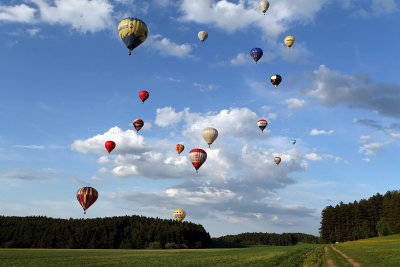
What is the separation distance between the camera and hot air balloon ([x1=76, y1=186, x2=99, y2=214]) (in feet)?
223

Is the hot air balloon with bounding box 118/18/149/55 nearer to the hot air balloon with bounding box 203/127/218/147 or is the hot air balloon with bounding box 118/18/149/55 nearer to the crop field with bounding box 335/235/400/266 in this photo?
the hot air balloon with bounding box 203/127/218/147

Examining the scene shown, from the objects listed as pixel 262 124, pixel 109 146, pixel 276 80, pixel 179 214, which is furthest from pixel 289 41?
pixel 179 214

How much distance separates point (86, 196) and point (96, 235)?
60.7m

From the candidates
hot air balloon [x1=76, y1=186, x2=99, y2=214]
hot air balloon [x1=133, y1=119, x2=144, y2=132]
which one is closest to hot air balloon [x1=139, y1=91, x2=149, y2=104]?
hot air balloon [x1=133, y1=119, x2=144, y2=132]

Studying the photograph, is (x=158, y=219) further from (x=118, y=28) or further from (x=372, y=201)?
(x=118, y=28)

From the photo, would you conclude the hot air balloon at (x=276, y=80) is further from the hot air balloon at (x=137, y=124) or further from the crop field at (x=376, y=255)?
the crop field at (x=376, y=255)

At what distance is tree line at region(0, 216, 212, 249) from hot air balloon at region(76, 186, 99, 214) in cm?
5405

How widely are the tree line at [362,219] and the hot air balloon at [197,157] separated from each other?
72.2m

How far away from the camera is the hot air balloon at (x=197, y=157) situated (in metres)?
69.6

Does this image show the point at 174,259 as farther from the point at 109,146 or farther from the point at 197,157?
the point at 109,146

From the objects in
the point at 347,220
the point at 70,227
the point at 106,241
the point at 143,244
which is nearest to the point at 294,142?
the point at 347,220

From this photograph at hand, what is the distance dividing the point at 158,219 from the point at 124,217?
1663cm

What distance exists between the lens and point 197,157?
69.6 metres

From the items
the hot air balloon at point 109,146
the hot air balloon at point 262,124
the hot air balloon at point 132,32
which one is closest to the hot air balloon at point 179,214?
the hot air balloon at point 262,124
